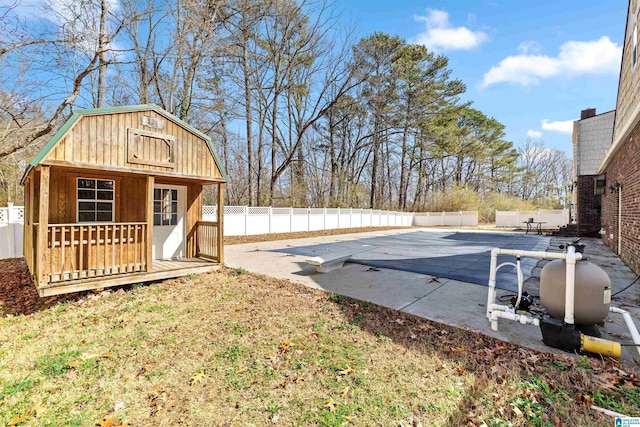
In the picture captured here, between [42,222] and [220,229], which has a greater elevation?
[42,222]

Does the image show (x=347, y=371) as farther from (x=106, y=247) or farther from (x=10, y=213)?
(x=10, y=213)

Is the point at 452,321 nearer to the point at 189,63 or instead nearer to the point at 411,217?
the point at 189,63

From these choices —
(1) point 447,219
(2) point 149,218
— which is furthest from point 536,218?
(2) point 149,218

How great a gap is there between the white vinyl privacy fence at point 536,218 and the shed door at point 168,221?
21875 mm

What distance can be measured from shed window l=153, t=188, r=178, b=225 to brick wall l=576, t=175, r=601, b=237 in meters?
17.0

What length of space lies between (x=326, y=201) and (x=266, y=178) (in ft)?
15.6

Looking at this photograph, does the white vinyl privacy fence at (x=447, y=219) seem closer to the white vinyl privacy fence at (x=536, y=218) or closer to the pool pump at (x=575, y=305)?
the white vinyl privacy fence at (x=536, y=218)

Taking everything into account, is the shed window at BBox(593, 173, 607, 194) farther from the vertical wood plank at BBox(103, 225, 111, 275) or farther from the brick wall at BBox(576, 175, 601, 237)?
the vertical wood plank at BBox(103, 225, 111, 275)

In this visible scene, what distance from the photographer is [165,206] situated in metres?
6.82

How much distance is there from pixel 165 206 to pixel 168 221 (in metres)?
0.37

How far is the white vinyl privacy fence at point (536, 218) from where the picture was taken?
20856 millimetres

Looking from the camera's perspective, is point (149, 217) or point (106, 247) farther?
point (149, 217)

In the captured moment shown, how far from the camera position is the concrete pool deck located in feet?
11.1

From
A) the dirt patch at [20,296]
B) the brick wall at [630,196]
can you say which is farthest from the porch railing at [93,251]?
the brick wall at [630,196]
